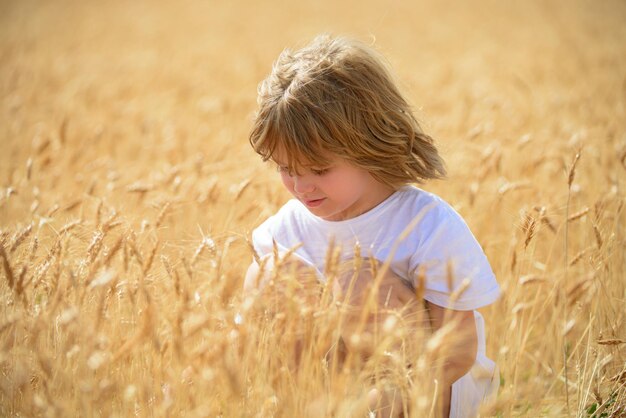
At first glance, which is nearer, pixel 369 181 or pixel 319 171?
pixel 319 171

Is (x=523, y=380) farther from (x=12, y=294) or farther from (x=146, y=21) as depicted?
(x=146, y=21)

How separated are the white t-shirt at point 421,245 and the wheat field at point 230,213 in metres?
0.11

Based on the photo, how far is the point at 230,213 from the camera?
8.02 ft

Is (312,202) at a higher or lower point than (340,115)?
lower

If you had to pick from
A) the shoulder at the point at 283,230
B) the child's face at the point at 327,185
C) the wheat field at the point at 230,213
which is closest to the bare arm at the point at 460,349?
the wheat field at the point at 230,213

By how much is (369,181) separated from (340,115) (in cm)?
24

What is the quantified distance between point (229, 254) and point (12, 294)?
2.24 ft

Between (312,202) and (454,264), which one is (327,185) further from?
(454,264)

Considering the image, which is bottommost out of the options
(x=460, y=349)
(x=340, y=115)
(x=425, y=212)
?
(x=460, y=349)

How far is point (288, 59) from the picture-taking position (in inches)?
77.6

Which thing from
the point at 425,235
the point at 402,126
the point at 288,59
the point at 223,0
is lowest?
the point at 425,235

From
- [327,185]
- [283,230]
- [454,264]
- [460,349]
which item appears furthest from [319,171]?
[460,349]

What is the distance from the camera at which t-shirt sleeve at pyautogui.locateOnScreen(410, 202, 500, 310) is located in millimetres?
1735

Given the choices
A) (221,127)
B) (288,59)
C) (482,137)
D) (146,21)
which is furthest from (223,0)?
(288,59)
